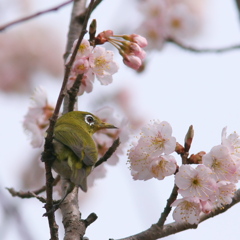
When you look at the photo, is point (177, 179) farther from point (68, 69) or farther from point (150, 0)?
point (150, 0)

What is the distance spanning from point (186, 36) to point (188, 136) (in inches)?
147

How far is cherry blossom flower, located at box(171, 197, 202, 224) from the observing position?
3.00 meters

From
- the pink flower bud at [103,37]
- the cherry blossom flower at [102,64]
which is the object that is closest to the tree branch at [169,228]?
the cherry blossom flower at [102,64]

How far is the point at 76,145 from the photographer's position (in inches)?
132

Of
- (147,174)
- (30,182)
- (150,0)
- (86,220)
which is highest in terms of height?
(150,0)

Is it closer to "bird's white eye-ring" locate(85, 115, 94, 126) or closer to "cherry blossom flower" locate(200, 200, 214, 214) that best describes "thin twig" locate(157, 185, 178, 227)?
"cherry blossom flower" locate(200, 200, 214, 214)

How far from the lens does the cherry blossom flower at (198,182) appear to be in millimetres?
2911

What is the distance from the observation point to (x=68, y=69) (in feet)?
7.73

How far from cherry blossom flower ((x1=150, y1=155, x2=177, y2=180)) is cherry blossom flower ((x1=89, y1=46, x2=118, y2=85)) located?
0.76 metres

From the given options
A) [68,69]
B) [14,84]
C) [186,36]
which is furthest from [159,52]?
[68,69]

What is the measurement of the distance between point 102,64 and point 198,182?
43.9 inches

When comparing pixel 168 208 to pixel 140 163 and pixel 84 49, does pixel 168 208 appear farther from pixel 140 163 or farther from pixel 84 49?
pixel 84 49

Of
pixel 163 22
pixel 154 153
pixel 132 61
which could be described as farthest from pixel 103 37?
pixel 163 22

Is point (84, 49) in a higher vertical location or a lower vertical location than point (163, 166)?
higher
